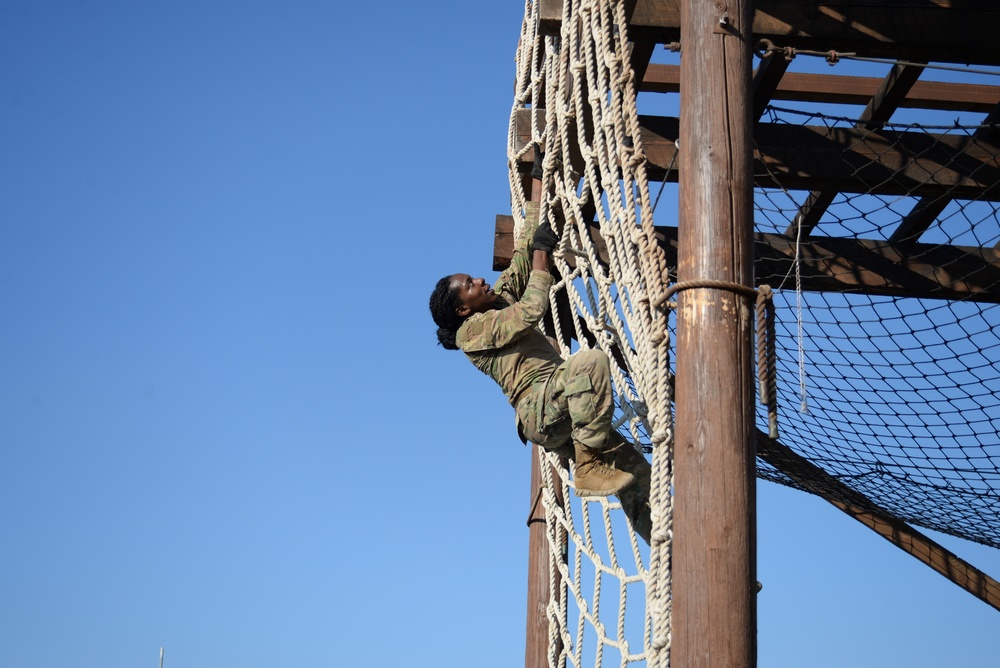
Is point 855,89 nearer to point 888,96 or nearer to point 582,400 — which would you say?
point 888,96

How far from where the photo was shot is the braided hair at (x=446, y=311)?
11.0 ft

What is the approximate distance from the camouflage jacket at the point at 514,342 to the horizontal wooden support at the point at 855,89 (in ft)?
4.31

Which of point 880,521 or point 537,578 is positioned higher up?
point 880,521

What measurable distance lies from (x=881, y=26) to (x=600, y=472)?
4.62 ft

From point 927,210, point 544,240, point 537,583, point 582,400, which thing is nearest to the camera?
point 582,400

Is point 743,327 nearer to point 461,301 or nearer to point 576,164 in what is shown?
point 461,301

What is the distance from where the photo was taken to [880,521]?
5.13 meters

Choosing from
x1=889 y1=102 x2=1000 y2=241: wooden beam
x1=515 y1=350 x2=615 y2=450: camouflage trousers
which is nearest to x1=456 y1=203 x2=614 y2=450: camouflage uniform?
x1=515 y1=350 x2=615 y2=450: camouflage trousers

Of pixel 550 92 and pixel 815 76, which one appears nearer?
pixel 550 92

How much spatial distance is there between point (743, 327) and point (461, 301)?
4.31ft

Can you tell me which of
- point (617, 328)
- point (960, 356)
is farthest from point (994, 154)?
point (617, 328)

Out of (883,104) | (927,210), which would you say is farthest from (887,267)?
(883,104)

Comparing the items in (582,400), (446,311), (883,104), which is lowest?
(582,400)

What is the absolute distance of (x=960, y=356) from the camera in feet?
14.0
